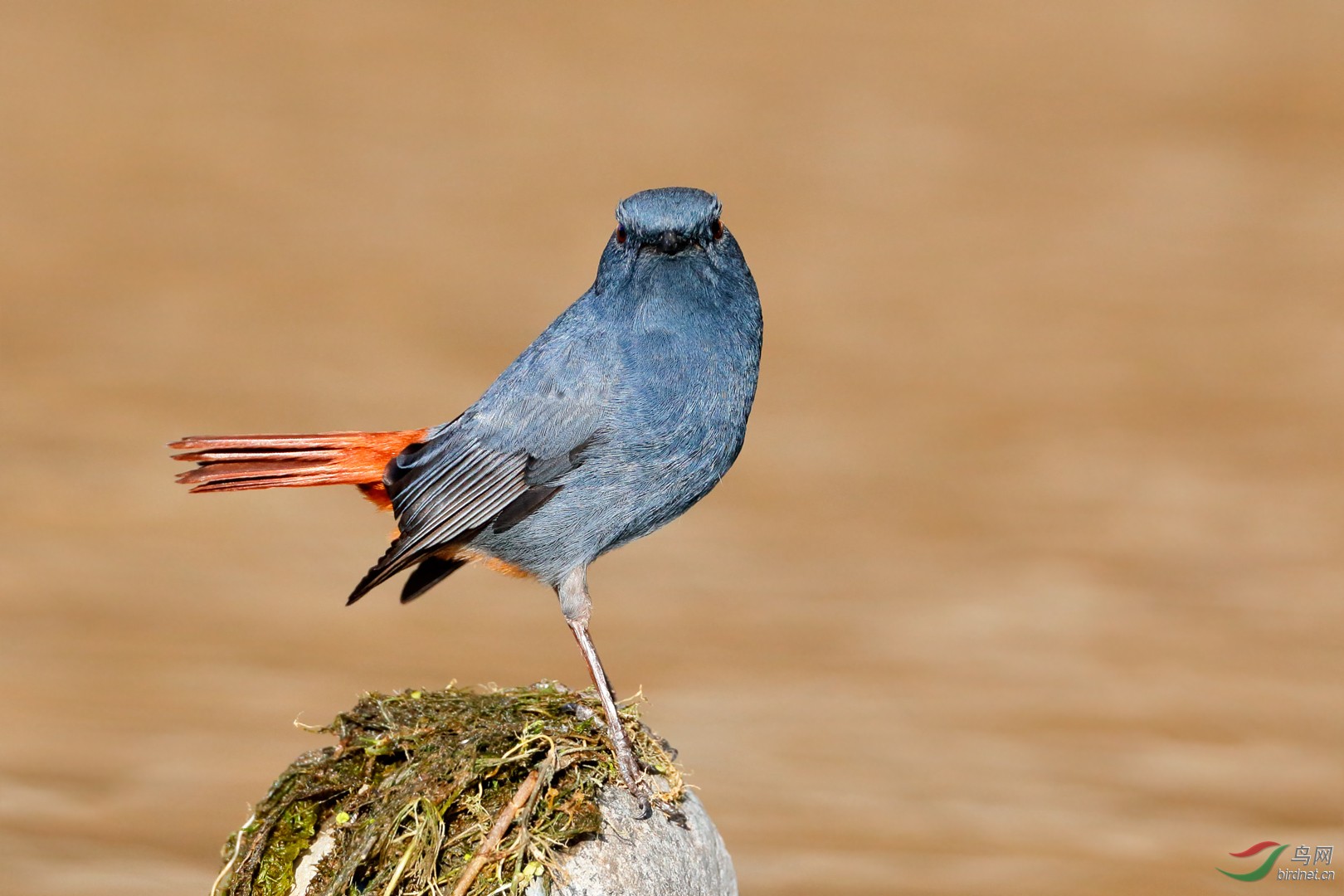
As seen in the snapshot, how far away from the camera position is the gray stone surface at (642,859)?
462cm

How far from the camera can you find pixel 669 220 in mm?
5133

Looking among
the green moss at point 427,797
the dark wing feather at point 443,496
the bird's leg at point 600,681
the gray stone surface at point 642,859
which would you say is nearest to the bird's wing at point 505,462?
the dark wing feather at point 443,496

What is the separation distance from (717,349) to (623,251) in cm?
50

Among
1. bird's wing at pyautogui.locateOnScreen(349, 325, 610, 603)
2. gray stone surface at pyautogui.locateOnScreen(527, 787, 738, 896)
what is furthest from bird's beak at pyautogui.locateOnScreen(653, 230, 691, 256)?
gray stone surface at pyautogui.locateOnScreen(527, 787, 738, 896)

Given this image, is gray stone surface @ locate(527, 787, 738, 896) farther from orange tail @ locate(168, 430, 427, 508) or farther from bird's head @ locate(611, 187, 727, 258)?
bird's head @ locate(611, 187, 727, 258)

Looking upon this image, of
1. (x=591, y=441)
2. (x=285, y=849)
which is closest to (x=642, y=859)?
(x=285, y=849)

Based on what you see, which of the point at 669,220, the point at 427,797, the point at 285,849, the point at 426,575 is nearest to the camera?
the point at 427,797

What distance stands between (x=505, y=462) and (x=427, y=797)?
4.62 ft

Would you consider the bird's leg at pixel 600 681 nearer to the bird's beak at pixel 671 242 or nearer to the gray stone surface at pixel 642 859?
the gray stone surface at pixel 642 859

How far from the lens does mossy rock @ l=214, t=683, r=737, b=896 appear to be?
4.51m

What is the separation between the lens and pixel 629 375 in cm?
532

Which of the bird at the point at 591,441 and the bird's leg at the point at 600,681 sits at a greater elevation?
the bird at the point at 591,441

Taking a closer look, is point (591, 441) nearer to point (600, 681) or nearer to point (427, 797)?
point (600, 681)

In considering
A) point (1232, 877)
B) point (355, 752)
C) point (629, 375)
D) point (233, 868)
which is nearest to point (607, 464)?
point (629, 375)
